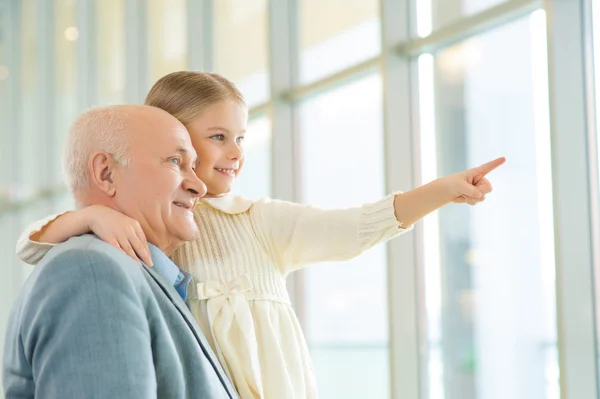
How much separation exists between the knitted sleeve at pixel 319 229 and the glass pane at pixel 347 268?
6.76ft

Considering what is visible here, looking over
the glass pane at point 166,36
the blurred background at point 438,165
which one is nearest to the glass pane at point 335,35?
the blurred background at point 438,165

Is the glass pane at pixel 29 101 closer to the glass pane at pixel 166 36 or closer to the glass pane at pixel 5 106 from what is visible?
the glass pane at pixel 5 106

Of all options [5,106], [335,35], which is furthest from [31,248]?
[5,106]

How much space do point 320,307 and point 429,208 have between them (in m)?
2.85

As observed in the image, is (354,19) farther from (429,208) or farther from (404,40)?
(429,208)

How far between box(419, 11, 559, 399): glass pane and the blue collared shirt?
1.75 m

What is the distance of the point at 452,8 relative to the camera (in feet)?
12.1

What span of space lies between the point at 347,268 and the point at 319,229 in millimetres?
2480

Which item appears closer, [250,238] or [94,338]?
[94,338]

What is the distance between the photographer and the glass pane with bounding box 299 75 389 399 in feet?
13.8

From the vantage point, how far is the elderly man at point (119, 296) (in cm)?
141

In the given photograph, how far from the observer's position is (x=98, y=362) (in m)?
1.41

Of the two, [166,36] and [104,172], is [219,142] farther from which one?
[166,36]

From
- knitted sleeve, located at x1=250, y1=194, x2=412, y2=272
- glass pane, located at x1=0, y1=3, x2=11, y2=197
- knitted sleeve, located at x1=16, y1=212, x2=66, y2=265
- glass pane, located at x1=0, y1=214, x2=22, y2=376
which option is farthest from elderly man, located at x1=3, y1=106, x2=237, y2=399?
glass pane, located at x1=0, y1=3, x2=11, y2=197
